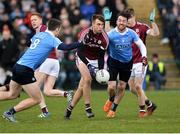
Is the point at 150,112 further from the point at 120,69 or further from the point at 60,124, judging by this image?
the point at 60,124

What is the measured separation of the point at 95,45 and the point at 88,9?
12.7 metres

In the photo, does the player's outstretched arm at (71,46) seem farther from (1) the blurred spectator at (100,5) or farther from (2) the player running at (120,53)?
(1) the blurred spectator at (100,5)

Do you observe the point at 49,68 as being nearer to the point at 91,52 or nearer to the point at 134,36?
the point at 91,52

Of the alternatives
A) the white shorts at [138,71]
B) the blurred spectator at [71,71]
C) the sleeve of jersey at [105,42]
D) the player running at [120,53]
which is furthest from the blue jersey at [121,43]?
the blurred spectator at [71,71]

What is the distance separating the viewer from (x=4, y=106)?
19.7m

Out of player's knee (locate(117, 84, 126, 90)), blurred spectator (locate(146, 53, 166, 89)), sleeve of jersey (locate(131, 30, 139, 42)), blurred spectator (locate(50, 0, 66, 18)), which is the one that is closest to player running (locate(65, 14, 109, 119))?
sleeve of jersey (locate(131, 30, 139, 42))

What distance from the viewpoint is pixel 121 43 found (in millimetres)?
16469

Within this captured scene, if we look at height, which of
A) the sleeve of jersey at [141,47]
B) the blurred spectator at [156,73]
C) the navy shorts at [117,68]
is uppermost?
the sleeve of jersey at [141,47]

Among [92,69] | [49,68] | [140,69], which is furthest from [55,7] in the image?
[92,69]

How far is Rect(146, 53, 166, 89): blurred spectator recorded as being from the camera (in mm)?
27469

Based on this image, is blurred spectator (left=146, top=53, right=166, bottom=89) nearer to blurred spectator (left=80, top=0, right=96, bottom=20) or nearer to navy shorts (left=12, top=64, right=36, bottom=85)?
blurred spectator (left=80, top=0, right=96, bottom=20)

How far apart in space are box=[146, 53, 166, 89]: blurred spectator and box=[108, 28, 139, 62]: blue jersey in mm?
10793

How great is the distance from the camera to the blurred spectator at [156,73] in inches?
1081

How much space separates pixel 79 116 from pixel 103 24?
7.61 feet
